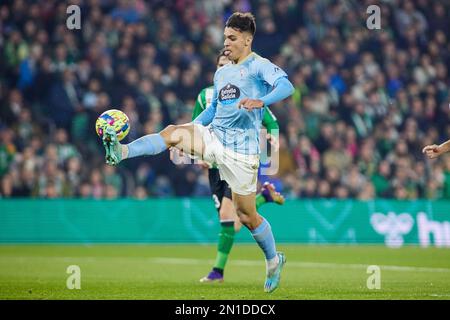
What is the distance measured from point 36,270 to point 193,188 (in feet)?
25.5

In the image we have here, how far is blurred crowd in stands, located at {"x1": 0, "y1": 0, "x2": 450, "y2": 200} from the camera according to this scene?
19.2m

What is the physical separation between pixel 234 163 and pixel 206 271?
12.3ft

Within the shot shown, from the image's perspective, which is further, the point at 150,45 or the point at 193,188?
the point at 150,45

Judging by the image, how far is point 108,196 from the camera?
Answer: 19031 millimetres

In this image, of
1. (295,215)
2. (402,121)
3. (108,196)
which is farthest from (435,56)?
(108,196)

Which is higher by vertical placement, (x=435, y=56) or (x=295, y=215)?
(x=435, y=56)

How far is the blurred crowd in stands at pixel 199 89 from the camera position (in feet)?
63.2

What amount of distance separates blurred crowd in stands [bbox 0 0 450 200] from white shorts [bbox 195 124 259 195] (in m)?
9.86

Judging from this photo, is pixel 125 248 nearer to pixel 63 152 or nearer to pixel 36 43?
pixel 63 152

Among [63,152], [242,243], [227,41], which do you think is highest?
[227,41]

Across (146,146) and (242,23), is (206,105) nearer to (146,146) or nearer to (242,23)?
(242,23)

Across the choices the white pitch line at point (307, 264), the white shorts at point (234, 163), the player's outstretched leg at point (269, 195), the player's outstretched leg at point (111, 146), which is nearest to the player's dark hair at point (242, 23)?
the white shorts at point (234, 163)

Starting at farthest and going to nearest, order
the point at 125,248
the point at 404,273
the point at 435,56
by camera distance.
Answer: the point at 435,56 → the point at 125,248 → the point at 404,273

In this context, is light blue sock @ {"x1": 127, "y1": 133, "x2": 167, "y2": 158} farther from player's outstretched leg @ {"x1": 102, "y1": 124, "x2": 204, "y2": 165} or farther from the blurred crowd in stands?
the blurred crowd in stands
